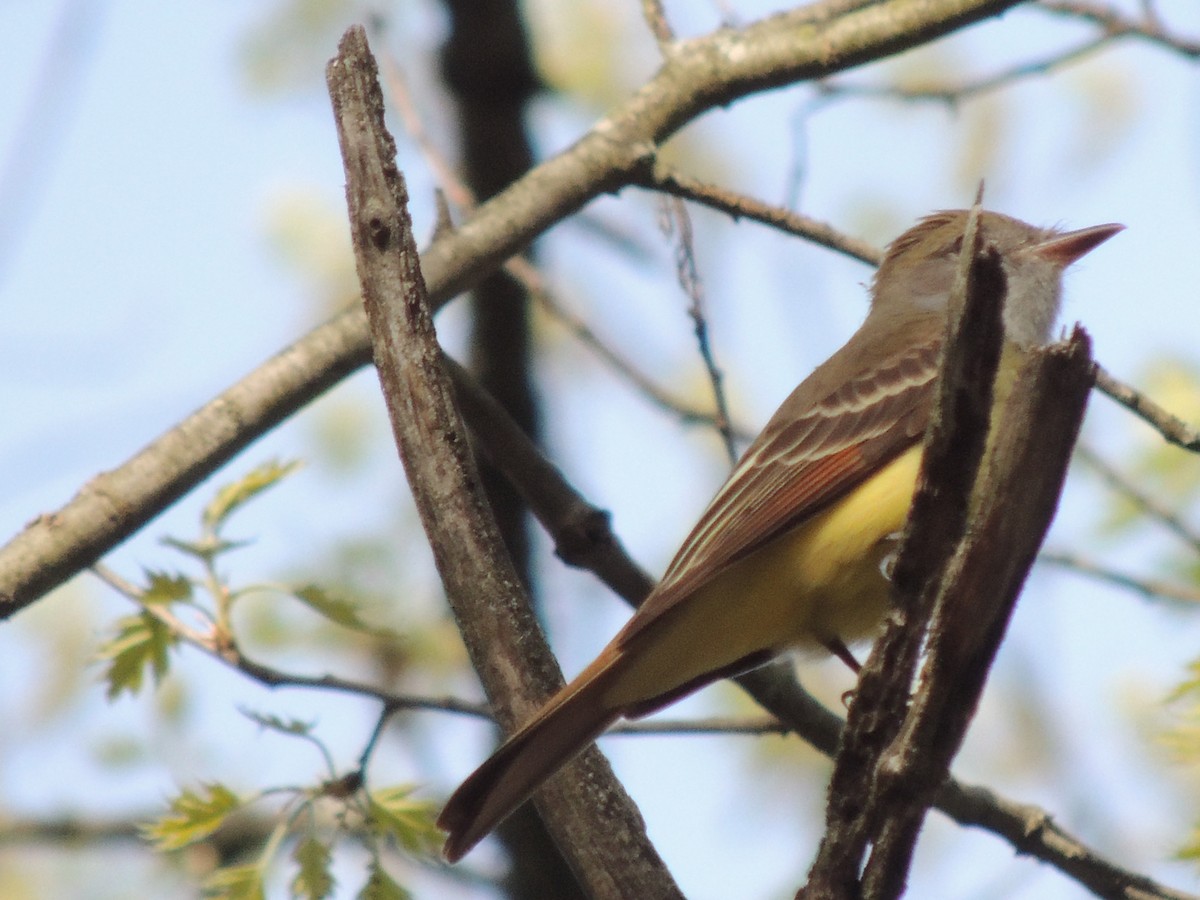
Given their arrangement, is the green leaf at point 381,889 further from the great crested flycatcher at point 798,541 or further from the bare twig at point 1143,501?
the bare twig at point 1143,501

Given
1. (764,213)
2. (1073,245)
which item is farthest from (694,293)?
(1073,245)

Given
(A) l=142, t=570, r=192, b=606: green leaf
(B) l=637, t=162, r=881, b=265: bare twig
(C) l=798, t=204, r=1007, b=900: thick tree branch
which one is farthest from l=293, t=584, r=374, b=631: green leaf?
(C) l=798, t=204, r=1007, b=900: thick tree branch

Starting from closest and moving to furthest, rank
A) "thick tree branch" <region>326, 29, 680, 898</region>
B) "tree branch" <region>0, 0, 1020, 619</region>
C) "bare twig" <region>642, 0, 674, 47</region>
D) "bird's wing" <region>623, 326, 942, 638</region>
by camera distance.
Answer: "thick tree branch" <region>326, 29, 680, 898</region>, "tree branch" <region>0, 0, 1020, 619</region>, "bird's wing" <region>623, 326, 942, 638</region>, "bare twig" <region>642, 0, 674, 47</region>

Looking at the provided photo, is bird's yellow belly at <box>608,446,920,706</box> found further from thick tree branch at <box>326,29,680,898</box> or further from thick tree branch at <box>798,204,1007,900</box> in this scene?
thick tree branch at <box>798,204,1007,900</box>

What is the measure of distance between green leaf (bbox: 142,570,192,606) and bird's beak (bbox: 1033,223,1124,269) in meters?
3.14

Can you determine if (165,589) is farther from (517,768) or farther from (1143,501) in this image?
(1143,501)

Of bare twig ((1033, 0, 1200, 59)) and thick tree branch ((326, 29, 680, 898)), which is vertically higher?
bare twig ((1033, 0, 1200, 59))

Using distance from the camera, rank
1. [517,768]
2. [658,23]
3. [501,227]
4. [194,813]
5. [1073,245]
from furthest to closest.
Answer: [1073,245]
[658,23]
[501,227]
[194,813]
[517,768]

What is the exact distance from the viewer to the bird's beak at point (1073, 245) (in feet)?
16.6

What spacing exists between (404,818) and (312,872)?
30cm

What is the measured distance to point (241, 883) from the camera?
12.5ft

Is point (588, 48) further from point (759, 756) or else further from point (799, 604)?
point (799, 604)

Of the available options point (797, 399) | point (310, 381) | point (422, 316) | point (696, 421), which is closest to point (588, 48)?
point (696, 421)

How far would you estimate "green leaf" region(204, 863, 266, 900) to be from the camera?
3.78m
